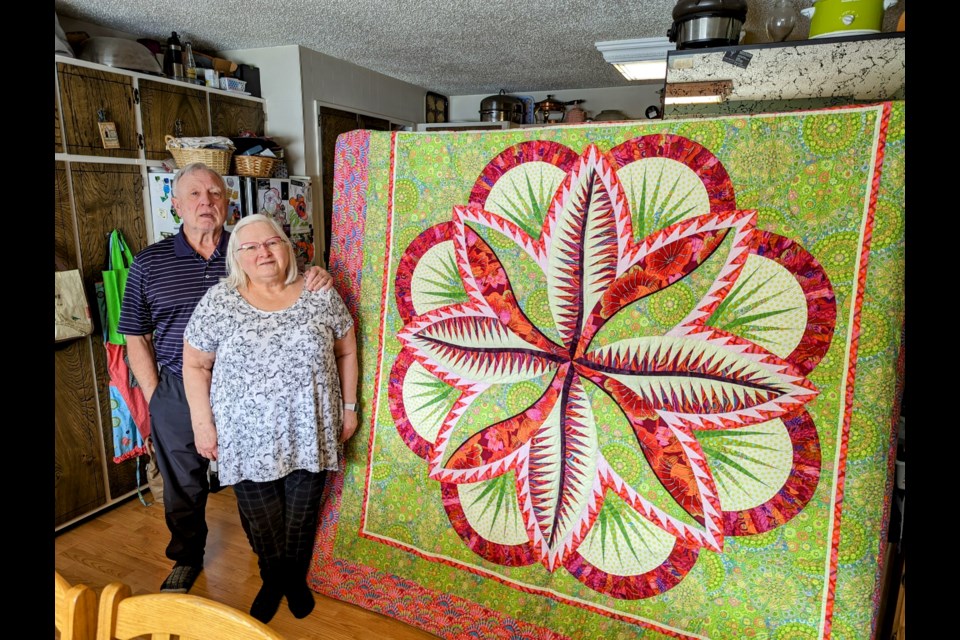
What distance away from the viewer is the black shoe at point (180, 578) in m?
2.28

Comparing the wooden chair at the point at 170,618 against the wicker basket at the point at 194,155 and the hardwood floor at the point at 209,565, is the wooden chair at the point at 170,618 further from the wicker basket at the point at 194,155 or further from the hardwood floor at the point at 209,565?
the wicker basket at the point at 194,155

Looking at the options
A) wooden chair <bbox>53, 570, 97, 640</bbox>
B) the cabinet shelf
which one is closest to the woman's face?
wooden chair <bbox>53, 570, 97, 640</bbox>

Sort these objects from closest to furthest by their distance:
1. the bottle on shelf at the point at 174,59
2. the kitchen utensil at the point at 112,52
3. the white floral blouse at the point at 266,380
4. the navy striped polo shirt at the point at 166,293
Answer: the white floral blouse at the point at 266,380 < the navy striped polo shirt at the point at 166,293 < the kitchen utensil at the point at 112,52 < the bottle on shelf at the point at 174,59

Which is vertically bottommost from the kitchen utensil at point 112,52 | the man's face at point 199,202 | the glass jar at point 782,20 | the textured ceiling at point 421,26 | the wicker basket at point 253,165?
the man's face at point 199,202

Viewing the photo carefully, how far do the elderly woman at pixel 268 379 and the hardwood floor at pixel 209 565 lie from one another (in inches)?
5.1

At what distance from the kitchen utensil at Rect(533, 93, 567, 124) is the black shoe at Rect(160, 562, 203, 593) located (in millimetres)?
5113

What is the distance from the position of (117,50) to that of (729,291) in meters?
3.29

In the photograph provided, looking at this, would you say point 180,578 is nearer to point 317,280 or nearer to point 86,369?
point 86,369

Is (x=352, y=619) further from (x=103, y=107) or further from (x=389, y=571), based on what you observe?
(x=103, y=107)

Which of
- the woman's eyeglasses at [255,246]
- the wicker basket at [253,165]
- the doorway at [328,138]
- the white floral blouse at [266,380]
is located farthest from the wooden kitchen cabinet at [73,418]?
the doorway at [328,138]

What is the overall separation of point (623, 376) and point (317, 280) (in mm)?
1110

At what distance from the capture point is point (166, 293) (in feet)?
7.13

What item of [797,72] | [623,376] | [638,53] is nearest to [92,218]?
[623,376]

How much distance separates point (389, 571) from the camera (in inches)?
81.4
